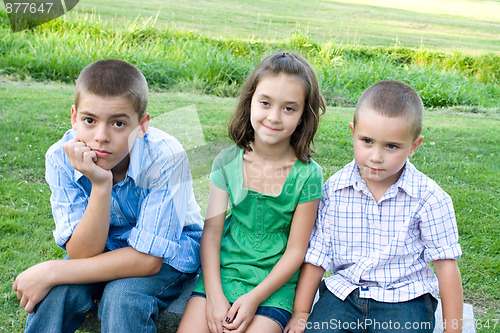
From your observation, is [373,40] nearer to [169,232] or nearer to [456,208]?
[456,208]

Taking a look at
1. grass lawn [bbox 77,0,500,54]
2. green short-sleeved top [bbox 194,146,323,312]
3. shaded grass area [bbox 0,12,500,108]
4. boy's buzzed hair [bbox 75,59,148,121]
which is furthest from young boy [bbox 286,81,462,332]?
grass lawn [bbox 77,0,500,54]

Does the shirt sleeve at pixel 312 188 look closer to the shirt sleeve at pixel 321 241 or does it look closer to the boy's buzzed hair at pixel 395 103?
the shirt sleeve at pixel 321 241

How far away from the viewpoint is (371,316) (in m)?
2.16

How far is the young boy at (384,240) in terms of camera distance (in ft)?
6.98

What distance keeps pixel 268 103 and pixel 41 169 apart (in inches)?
116

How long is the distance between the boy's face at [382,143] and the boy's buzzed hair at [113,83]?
909mm

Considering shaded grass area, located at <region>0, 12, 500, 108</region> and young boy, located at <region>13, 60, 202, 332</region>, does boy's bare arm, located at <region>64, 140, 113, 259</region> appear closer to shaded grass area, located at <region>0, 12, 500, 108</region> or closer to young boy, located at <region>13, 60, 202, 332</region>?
young boy, located at <region>13, 60, 202, 332</region>

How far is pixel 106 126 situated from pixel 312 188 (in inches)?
34.9

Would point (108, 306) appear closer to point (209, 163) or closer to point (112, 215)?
point (112, 215)

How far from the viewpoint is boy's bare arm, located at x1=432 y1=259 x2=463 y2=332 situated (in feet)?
6.88

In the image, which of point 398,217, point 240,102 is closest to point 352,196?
point 398,217

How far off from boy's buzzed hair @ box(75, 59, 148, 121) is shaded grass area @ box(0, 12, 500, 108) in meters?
5.63

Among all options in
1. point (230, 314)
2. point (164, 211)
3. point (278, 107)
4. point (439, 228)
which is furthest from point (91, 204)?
point (439, 228)

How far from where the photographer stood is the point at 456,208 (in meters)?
4.29
